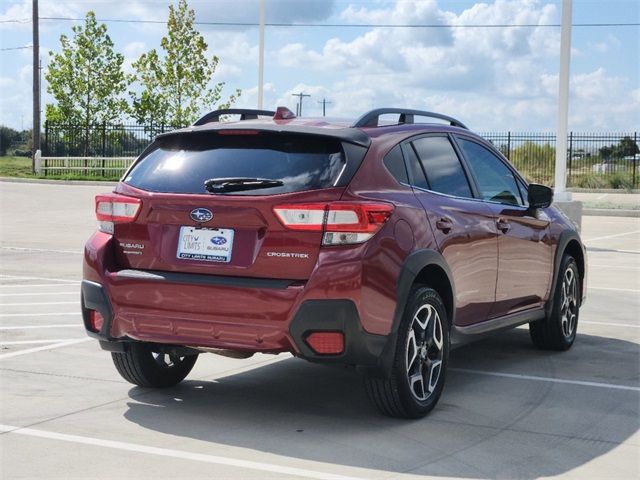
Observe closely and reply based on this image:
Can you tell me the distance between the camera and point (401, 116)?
22.9ft

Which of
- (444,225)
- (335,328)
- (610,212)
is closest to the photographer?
(335,328)

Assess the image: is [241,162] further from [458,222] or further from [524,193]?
[524,193]

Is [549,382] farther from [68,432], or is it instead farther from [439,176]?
[68,432]

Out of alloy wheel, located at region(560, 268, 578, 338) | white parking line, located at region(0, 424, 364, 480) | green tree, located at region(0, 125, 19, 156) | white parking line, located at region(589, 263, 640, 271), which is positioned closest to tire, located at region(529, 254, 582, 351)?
alloy wheel, located at region(560, 268, 578, 338)

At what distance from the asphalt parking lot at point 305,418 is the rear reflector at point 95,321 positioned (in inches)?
18.9

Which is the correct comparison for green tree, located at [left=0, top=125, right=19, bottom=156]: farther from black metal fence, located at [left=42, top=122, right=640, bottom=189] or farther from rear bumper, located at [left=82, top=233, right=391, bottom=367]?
rear bumper, located at [left=82, top=233, right=391, bottom=367]

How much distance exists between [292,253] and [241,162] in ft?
2.22

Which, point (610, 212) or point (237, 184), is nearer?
point (237, 184)

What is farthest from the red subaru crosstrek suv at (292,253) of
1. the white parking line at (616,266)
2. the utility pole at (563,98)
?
the utility pole at (563,98)

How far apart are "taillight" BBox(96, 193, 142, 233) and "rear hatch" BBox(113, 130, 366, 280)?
3 cm

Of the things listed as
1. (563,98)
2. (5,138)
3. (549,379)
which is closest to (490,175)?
(549,379)

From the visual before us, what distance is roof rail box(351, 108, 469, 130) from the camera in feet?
21.1

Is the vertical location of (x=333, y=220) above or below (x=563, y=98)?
below

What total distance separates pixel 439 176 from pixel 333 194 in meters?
1.32
